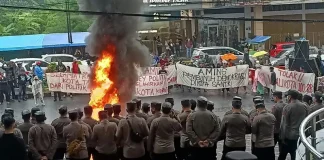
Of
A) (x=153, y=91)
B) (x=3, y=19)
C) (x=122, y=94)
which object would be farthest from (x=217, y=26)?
(x=122, y=94)

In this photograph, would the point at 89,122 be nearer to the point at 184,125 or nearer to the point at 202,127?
the point at 184,125

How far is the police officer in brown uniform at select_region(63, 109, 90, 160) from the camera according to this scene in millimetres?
9031

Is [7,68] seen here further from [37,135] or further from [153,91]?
[37,135]

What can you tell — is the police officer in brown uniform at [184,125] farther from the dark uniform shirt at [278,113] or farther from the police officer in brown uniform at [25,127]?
the police officer in brown uniform at [25,127]

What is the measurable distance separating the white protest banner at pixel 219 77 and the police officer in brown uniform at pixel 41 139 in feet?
39.5

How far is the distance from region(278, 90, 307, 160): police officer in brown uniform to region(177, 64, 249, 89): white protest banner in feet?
34.2

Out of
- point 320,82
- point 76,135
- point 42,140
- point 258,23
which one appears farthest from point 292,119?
point 258,23

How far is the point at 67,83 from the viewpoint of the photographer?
66.9 ft

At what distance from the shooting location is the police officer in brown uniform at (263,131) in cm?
936

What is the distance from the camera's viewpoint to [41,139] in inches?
355

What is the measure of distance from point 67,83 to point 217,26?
1978cm

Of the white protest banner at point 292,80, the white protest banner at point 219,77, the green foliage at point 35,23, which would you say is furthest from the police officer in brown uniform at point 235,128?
the green foliage at point 35,23

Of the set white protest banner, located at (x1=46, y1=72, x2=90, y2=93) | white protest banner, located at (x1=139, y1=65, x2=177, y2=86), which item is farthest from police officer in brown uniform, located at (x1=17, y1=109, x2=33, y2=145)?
white protest banner, located at (x1=139, y1=65, x2=177, y2=86)

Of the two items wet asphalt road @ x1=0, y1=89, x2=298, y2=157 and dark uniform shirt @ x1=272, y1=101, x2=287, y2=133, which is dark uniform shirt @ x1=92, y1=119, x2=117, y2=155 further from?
wet asphalt road @ x1=0, y1=89, x2=298, y2=157
